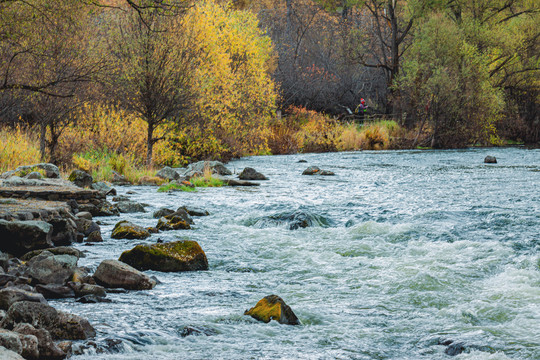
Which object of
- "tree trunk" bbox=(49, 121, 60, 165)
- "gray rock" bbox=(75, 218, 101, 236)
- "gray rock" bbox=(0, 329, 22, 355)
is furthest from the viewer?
"tree trunk" bbox=(49, 121, 60, 165)

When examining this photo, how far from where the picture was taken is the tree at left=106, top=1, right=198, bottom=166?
712 inches

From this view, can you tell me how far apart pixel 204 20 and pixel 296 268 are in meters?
17.3

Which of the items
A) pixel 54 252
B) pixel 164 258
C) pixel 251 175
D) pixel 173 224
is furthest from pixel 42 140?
pixel 164 258

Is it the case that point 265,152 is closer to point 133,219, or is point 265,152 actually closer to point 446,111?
point 446,111

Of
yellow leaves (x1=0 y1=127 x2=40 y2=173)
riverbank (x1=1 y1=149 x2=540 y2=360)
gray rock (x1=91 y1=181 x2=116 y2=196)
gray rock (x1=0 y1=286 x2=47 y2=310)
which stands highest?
yellow leaves (x1=0 y1=127 x2=40 y2=173)

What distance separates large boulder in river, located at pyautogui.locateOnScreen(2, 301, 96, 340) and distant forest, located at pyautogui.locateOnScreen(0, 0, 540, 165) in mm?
6102

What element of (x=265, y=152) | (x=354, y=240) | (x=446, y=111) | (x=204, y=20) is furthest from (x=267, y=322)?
(x=446, y=111)

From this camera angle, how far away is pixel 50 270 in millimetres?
5883

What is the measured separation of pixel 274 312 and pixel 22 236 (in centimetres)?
378

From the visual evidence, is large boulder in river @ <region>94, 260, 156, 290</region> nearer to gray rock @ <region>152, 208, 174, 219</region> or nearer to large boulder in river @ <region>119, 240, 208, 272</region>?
large boulder in river @ <region>119, 240, 208, 272</region>

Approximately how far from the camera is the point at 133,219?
1073 centimetres

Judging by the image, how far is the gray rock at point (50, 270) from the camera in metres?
5.84

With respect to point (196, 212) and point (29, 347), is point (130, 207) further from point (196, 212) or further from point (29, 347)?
point (29, 347)

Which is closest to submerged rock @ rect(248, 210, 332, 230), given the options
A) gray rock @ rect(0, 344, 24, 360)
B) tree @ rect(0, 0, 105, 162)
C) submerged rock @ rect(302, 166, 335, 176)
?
tree @ rect(0, 0, 105, 162)
